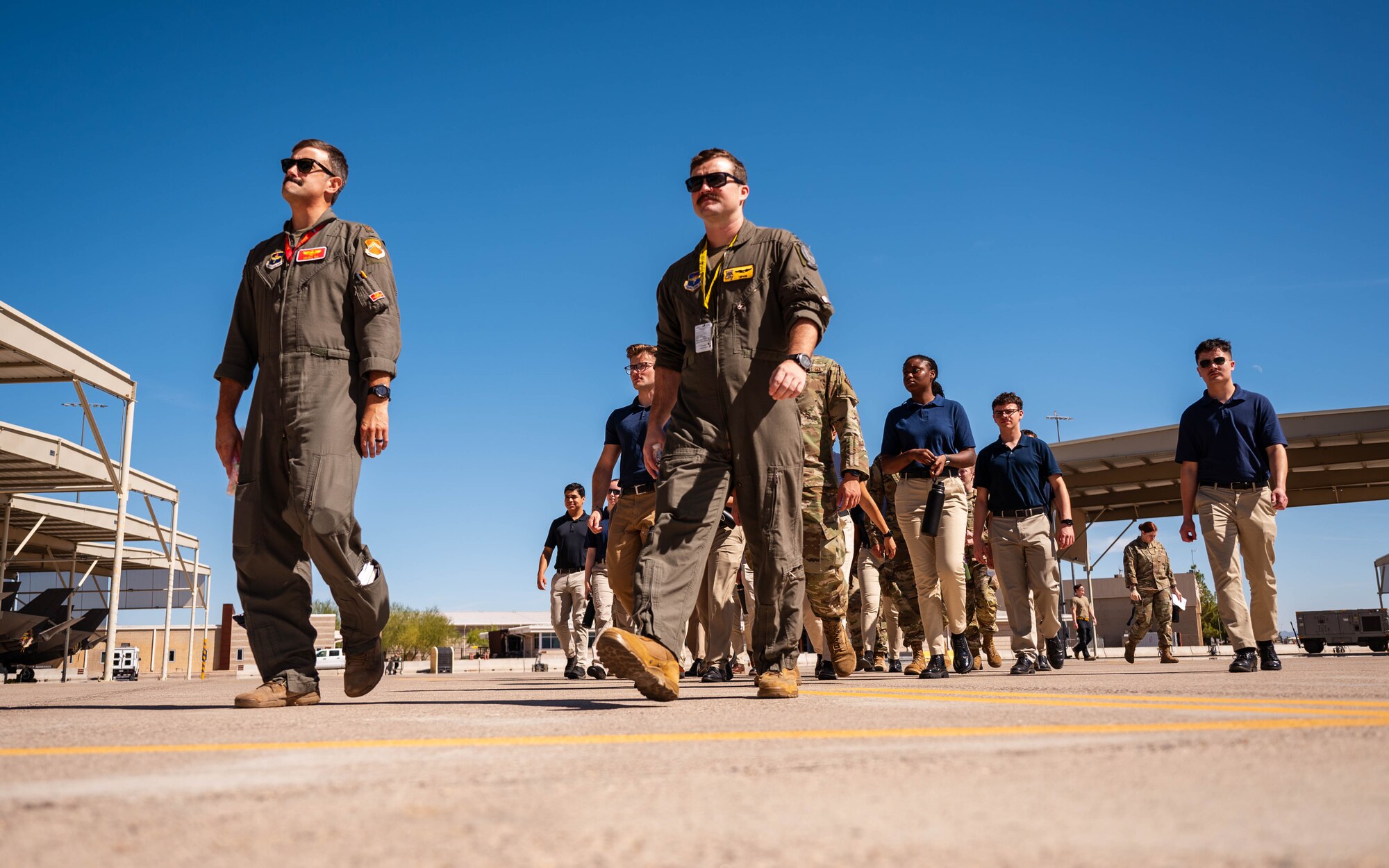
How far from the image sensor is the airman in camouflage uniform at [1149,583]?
44.6 ft

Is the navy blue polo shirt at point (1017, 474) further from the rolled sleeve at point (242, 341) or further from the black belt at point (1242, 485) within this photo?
the rolled sleeve at point (242, 341)

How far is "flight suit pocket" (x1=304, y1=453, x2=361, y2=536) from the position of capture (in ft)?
14.4

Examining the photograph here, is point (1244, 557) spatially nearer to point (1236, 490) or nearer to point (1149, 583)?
point (1236, 490)

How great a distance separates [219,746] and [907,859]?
2.03 m

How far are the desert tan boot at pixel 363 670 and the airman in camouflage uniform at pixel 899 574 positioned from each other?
4992mm

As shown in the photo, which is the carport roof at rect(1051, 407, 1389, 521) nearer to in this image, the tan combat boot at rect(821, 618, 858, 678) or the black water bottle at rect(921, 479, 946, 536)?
the black water bottle at rect(921, 479, 946, 536)

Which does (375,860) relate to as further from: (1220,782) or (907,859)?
(1220,782)

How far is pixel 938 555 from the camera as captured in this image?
7.93 metres

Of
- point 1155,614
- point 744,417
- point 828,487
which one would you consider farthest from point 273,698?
point 1155,614

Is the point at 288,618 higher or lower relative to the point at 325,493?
lower

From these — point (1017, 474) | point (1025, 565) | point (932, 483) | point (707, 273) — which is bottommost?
point (1025, 565)

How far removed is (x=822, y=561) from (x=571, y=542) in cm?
553

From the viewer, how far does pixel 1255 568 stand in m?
→ 7.29

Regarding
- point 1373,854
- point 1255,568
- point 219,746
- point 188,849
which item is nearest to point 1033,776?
point 1373,854
